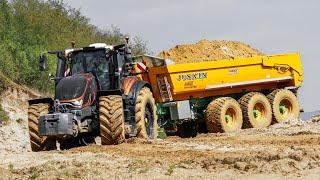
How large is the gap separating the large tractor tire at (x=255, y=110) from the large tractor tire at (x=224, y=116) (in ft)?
0.99

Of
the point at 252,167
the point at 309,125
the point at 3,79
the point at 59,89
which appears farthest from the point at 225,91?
the point at 252,167

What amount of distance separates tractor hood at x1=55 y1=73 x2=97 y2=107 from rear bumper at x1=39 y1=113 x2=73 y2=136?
30.4 inches

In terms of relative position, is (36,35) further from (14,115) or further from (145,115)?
(145,115)

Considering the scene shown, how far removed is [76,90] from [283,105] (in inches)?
382

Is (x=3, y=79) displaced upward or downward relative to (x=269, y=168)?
upward

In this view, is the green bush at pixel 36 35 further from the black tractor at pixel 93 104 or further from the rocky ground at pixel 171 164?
the rocky ground at pixel 171 164

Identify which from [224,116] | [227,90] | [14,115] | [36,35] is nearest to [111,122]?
[224,116]

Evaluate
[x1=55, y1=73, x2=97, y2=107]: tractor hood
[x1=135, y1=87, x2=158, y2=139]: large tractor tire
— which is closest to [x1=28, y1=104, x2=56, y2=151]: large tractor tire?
[x1=55, y1=73, x2=97, y2=107]: tractor hood

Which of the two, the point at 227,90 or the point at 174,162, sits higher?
the point at 227,90

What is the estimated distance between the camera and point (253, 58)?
2025 centimetres

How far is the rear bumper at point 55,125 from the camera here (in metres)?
12.6

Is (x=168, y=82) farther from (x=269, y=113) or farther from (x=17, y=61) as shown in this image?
(x=17, y=61)

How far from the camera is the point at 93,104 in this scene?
13680mm

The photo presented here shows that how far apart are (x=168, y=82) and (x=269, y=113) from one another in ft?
13.1
